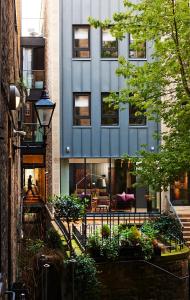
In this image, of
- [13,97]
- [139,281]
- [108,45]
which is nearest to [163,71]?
[139,281]

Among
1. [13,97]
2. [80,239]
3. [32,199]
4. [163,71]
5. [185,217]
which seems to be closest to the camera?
[13,97]

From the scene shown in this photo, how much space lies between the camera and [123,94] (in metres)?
18.7

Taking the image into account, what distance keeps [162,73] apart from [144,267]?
6.09 m

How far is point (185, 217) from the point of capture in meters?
26.9

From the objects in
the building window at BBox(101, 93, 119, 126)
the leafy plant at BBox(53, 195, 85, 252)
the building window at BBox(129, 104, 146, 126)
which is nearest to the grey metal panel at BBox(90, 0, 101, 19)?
the building window at BBox(101, 93, 119, 126)

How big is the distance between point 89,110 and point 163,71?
1316 cm

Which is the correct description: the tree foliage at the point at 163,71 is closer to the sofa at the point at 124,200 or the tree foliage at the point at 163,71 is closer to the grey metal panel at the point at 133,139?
the grey metal panel at the point at 133,139

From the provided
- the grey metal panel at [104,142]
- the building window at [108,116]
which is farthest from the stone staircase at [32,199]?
the building window at [108,116]

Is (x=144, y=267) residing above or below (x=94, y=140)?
below

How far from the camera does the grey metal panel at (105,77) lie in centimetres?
3036

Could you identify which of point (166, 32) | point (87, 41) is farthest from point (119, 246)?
point (87, 41)

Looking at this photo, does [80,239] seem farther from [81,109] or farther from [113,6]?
[113,6]

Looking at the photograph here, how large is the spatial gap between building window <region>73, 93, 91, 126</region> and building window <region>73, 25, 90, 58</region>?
7.32 feet

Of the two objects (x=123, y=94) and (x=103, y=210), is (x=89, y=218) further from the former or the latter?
(x=123, y=94)
